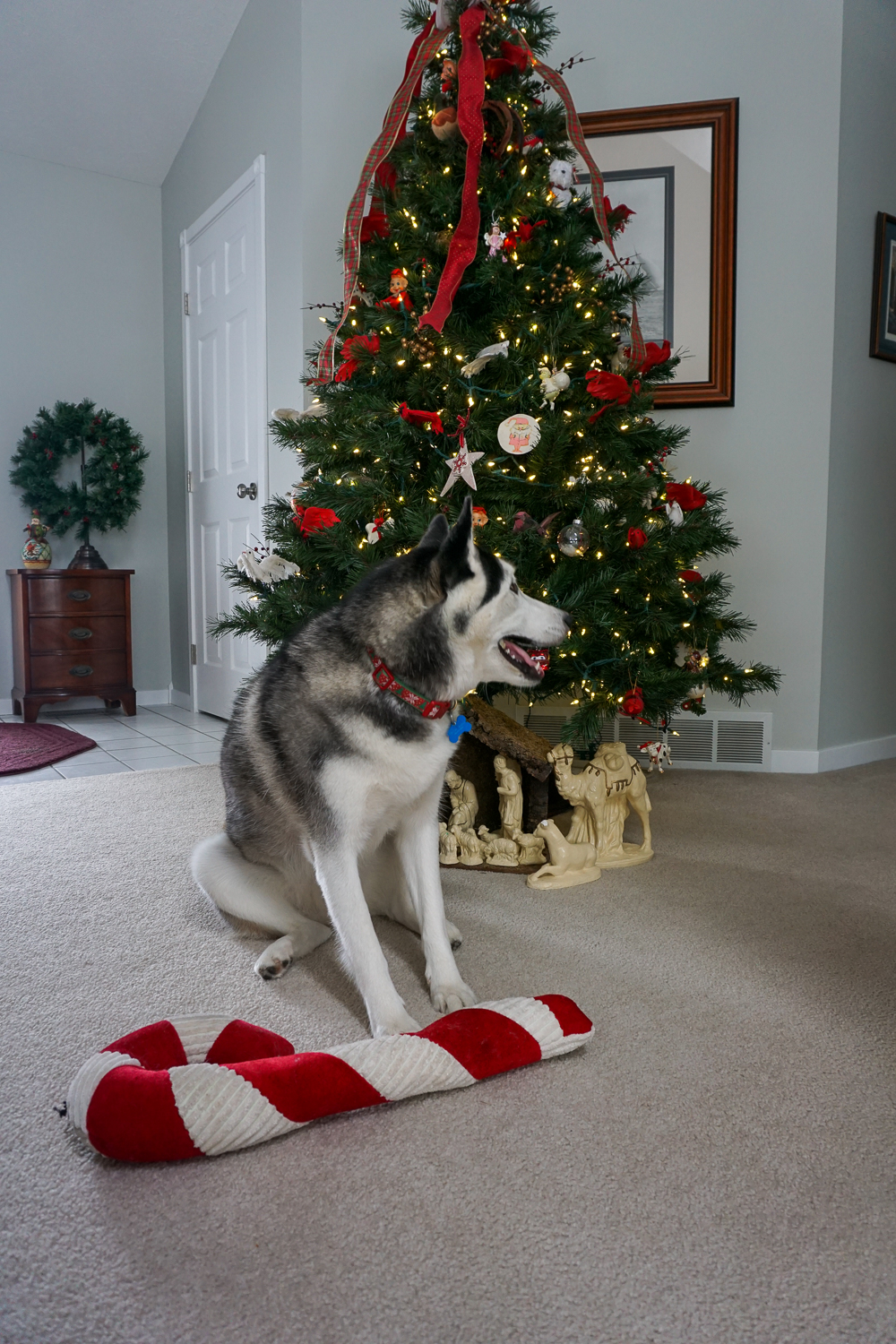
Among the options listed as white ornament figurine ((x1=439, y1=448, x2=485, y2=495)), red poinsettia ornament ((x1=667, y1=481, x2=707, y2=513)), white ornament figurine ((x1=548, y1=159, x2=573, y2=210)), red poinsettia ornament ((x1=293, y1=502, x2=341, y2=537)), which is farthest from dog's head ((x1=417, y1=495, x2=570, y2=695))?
white ornament figurine ((x1=548, y1=159, x2=573, y2=210))

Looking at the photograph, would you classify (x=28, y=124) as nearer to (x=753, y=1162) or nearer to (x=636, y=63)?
(x=636, y=63)

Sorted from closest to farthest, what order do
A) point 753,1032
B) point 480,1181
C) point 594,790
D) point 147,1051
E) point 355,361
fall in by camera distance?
1. point 480,1181
2. point 147,1051
3. point 753,1032
4. point 594,790
5. point 355,361

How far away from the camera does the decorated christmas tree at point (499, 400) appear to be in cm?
230

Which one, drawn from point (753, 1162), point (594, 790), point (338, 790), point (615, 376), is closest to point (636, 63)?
point (615, 376)

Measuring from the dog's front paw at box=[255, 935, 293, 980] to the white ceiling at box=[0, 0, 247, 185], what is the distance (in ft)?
15.3

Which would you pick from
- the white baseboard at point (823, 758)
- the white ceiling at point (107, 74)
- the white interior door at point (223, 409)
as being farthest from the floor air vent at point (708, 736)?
the white ceiling at point (107, 74)

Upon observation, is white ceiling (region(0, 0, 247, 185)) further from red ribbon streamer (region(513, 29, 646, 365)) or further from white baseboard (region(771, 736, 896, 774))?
white baseboard (region(771, 736, 896, 774))

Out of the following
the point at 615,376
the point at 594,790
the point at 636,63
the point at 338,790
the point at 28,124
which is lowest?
the point at 594,790

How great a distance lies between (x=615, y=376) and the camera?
233 cm

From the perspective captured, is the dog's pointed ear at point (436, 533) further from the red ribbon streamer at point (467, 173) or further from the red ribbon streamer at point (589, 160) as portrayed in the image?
the red ribbon streamer at point (589, 160)

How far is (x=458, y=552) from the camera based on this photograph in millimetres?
1349

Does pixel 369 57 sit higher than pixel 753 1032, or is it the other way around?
pixel 369 57

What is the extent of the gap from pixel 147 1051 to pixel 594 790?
1.35 meters

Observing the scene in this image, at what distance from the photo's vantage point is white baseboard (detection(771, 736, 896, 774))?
3457 mm
